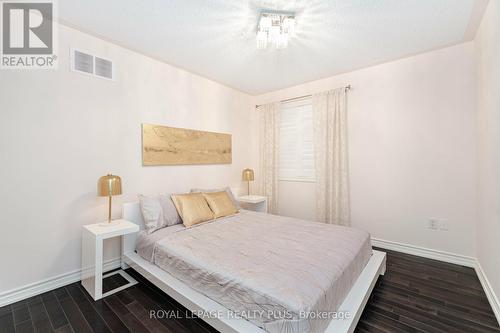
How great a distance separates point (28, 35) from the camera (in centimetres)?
211

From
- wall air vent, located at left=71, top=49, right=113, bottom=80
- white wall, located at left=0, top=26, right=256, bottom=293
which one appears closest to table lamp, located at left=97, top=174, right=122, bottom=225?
white wall, located at left=0, top=26, right=256, bottom=293

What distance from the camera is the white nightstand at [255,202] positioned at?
3.79 metres

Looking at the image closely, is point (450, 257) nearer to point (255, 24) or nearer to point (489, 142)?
point (489, 142)

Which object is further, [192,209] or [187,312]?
[192,209]

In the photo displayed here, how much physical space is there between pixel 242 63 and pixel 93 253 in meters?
2.92

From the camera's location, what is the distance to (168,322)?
1671mm

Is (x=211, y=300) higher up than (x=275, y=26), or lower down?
lower down

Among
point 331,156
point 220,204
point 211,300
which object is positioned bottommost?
point 211,300

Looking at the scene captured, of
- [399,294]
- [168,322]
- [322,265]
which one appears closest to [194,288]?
[168,322]

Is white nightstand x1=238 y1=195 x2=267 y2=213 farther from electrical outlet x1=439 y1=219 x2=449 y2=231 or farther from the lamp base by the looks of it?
electrical outlet x1=439 y1=219 x2=449 y2=231

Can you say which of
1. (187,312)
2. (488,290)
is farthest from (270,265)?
(488,290)

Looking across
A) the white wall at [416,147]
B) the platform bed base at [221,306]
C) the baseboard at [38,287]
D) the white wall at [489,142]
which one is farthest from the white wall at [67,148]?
the white wall at [489,142]

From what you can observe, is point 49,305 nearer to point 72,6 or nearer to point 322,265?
point 322,265

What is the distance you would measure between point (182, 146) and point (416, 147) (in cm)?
330
